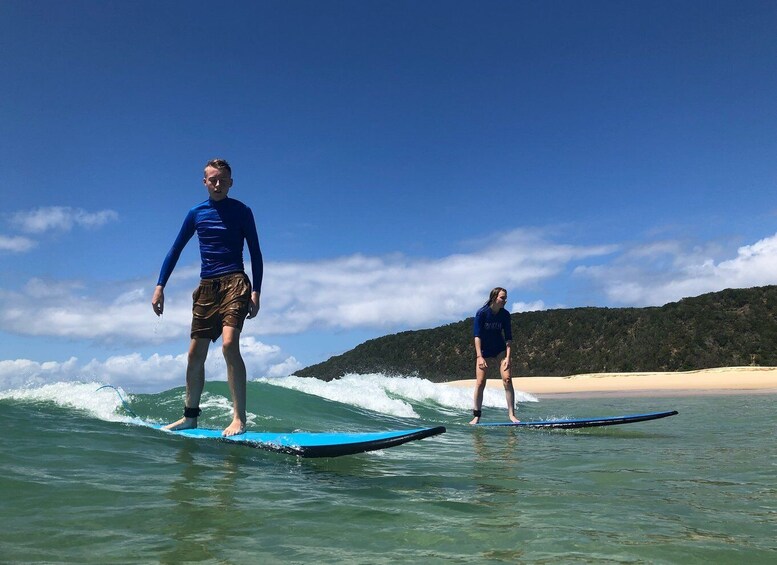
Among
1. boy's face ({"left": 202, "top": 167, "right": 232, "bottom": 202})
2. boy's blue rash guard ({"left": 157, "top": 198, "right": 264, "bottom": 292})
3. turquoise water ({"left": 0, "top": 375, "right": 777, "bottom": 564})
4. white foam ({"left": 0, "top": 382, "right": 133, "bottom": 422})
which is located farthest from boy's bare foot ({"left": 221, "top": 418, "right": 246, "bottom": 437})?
white foam ({"left": 0, "top": 382, "right": 133, "bottom": 422})

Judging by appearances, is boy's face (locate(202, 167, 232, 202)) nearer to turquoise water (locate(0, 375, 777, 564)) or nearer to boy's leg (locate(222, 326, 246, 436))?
boy's leg (locate(222, 326, 246, 436))

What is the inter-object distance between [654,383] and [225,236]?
2852cm

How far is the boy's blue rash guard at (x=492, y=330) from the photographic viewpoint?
30.9 feet

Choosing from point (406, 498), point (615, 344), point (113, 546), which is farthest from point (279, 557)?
point (615, 344)

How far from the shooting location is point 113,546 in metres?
2.62

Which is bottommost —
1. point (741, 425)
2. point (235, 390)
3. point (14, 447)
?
point (741, 425)

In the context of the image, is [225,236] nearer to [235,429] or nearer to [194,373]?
[194,373]

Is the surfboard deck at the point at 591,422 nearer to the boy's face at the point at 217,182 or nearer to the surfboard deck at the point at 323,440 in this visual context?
the surfboard deck at the point at 323,440

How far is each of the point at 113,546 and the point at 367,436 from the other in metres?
2.37

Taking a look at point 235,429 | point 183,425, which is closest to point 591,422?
point 235,429

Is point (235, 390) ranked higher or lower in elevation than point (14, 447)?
higher

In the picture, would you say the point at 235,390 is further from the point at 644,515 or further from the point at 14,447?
the point at 644,515

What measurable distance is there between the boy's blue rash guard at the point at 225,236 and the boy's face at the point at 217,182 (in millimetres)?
73

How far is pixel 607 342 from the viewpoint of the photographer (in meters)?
45.6
